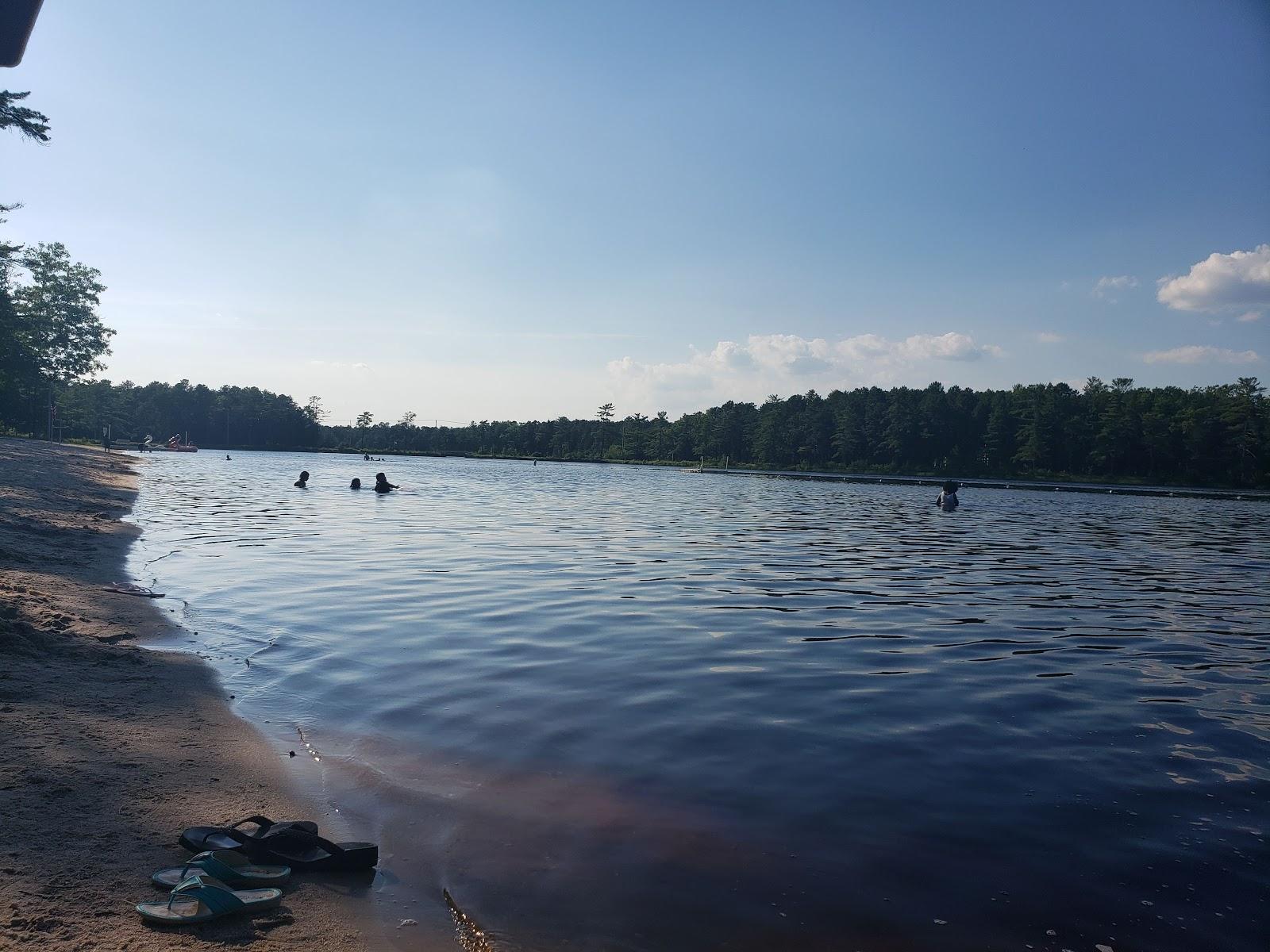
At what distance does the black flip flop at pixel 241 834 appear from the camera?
454cm

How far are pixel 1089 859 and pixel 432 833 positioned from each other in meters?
4.64

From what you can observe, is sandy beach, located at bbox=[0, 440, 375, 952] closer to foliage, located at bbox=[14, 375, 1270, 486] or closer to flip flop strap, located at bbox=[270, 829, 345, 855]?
flip flop strap, located at bbox=[270, 829, 345, 855]

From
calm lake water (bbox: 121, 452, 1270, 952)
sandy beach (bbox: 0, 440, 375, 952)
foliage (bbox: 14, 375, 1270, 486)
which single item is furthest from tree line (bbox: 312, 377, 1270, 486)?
sandy beach (bbox: 0, 440, 375, 952)

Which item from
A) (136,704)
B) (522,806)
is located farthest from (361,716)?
(522,806)

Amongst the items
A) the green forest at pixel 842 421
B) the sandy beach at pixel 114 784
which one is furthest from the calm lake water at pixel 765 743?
the green forest at pixel 842 421

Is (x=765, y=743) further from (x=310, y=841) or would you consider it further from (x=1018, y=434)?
(x=1018, y=434)

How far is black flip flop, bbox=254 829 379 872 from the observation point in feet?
14.9

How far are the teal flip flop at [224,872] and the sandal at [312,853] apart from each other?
11cm

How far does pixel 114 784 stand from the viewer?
5.27 meters

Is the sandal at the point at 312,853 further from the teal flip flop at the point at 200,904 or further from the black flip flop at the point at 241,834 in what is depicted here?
the teal flip flop at the point at 200,904

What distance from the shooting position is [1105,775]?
680 centimetres

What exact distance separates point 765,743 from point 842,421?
498ft

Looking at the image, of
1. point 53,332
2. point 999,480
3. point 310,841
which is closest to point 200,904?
point 310,841

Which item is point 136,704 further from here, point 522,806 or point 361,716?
point 522,806
